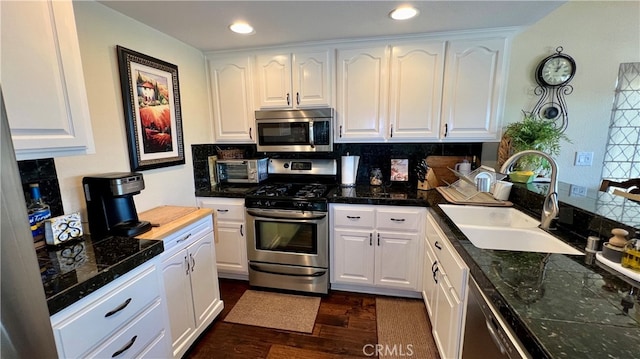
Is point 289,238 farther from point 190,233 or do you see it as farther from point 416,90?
point 416,90

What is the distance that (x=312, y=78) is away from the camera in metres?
2.34

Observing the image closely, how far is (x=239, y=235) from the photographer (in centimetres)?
241

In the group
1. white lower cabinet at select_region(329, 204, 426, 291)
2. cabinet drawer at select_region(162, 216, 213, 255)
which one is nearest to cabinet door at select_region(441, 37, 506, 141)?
white lower cabinet at select_region(329, 204, 426, 291)

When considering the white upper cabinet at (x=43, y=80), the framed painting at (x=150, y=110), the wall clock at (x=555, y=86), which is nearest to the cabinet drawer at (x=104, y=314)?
the white upper cabinet at (x=43, y=80)

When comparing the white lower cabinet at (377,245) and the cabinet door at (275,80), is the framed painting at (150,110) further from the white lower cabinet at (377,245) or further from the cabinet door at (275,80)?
the white lower cabinet at (377,245)

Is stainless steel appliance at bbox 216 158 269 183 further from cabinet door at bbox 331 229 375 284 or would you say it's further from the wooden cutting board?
the wooden cutting board

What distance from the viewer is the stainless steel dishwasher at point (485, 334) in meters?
0.76

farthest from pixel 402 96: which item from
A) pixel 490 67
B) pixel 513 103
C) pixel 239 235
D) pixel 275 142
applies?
pixel 239 235

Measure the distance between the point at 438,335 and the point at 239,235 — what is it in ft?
5.78

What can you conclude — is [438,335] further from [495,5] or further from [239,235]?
[495,5]

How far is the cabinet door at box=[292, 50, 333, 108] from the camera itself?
90.6 inches

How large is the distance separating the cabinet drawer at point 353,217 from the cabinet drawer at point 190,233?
39.6 inches

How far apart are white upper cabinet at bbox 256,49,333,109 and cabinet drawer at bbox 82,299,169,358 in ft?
6.05

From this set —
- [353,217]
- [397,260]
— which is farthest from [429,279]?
[353,217]
